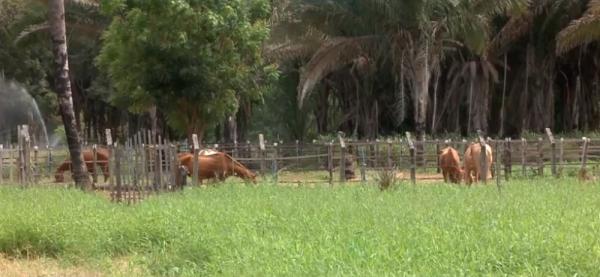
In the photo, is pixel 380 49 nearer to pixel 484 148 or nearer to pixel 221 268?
pixel 484 148

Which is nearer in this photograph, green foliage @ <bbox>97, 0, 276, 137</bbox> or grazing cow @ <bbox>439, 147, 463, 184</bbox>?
grazing cow @ <bbox>439, 147, 463, 184</bbox>

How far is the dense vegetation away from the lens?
82.9 ft

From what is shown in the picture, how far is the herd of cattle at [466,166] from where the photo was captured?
64.4ft

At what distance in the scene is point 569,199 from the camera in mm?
12750

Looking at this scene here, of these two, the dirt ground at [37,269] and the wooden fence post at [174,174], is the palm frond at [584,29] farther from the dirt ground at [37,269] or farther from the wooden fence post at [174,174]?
the dirt ground at [37,269]

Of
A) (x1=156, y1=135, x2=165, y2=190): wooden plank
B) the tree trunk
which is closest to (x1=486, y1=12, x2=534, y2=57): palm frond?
the tree trunk

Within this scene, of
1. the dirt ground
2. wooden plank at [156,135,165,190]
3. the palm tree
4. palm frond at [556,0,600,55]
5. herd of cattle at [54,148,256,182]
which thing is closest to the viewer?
the dirt ground

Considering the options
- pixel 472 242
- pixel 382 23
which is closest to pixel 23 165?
pixel 382 23

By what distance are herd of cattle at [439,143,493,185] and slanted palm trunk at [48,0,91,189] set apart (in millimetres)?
8579

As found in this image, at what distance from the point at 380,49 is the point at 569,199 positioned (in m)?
16.7

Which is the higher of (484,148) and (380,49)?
(380,49)

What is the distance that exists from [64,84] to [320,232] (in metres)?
11.3

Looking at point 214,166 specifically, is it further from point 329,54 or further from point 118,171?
point 329,54

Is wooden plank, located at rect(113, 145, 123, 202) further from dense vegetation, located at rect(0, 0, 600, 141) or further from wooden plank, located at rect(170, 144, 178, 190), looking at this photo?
dense vegetation, located at rect(0, 0, 600, 141)
